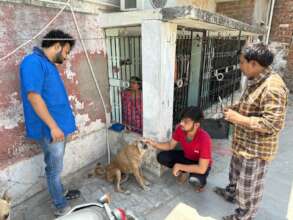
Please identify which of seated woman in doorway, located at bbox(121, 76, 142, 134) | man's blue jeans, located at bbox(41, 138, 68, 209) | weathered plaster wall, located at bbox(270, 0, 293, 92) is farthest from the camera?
weathered plaster wall, located at bbox(270, 0, 293, 92)

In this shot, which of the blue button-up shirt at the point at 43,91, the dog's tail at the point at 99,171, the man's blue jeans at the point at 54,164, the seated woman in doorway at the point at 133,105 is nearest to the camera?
the blue button-up shirt at the point at 43,91

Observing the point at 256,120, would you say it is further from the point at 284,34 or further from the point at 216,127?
the point at 284,34

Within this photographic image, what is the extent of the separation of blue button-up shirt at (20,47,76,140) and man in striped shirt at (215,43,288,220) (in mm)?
1561

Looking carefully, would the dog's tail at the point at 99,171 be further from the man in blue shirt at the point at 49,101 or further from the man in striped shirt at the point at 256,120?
the man in striped shirt at the point at 256,120

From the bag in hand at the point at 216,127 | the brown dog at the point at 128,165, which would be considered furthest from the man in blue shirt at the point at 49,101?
the bag in hand at the point at 216,127

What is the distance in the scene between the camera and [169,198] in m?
2.72

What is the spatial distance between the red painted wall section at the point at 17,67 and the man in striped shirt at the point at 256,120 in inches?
78.3

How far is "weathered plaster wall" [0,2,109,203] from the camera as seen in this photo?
2.27 m

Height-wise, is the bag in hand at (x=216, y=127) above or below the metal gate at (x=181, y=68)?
below

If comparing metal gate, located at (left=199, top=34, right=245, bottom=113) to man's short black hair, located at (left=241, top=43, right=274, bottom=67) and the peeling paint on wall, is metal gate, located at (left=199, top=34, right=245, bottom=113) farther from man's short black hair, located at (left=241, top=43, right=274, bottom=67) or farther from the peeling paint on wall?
the peeling paint on wall

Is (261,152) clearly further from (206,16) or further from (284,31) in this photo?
(284,31)

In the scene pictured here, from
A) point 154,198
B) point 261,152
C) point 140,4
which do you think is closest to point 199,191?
point 154,198

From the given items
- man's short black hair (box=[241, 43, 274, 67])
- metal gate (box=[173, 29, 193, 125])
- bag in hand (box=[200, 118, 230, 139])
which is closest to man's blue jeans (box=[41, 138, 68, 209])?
man's short black hair (box=[241, 43, 274, 67])

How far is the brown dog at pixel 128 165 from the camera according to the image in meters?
2.75
